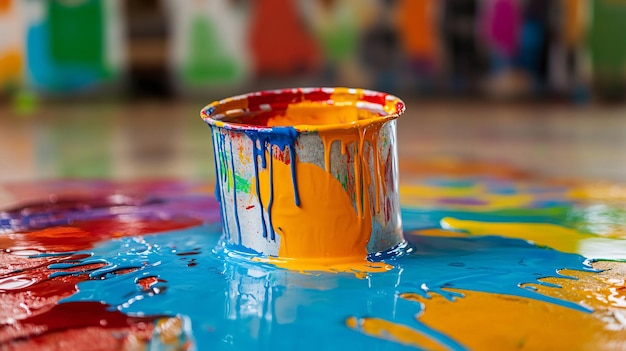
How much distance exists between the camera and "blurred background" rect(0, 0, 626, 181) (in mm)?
4719

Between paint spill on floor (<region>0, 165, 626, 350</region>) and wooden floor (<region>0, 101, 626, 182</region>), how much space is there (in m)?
0.91

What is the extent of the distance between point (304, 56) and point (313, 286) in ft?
11.4

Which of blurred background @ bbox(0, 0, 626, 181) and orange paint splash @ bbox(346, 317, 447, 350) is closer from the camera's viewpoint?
orange paint splash @ bbox(346, 317, 447, 350)

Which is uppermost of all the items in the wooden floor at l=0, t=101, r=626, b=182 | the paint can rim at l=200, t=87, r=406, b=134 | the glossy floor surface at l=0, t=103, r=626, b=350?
the paint can rim at l=200, t=87, r=406, b=134

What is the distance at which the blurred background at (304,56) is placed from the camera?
15.5 feet

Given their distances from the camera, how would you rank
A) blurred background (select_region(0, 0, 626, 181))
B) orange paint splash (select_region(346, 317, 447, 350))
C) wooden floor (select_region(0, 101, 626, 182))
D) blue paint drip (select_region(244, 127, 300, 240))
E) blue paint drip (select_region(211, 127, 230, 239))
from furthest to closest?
blurred background (select_region(0, 0, 626, 181)) → wooden floor (select_region(0, 101, 626, 182)) → blue paint drip (select_region(211, 127, 230, 239)) → blue paint drip (select_region(244, 127, 300, 240)) → orange paint splash (select_region(346, 317, 447, 350))

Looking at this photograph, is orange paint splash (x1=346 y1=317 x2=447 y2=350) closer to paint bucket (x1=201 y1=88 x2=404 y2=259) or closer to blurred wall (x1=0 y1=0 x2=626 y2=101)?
paint bucket (x1=201 y1=88 x2=404 y2=259)

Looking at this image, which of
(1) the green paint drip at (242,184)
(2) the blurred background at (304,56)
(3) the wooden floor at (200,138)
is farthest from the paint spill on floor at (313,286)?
(2) the blurred background at (304,56)

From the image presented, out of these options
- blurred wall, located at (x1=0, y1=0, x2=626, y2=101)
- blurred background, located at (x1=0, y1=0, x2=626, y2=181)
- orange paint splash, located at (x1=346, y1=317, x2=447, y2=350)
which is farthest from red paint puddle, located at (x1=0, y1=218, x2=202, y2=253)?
blurred wall, located at (x1=0, y1=0, x2=626, y2=101)

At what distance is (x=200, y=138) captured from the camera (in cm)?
405

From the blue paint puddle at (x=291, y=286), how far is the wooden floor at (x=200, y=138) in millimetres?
1254

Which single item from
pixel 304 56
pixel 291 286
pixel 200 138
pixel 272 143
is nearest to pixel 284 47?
pixel 304 56

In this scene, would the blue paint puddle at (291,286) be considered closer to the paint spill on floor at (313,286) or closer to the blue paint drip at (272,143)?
the paint spill on floor at (313,286)

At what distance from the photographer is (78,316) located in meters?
1.53
